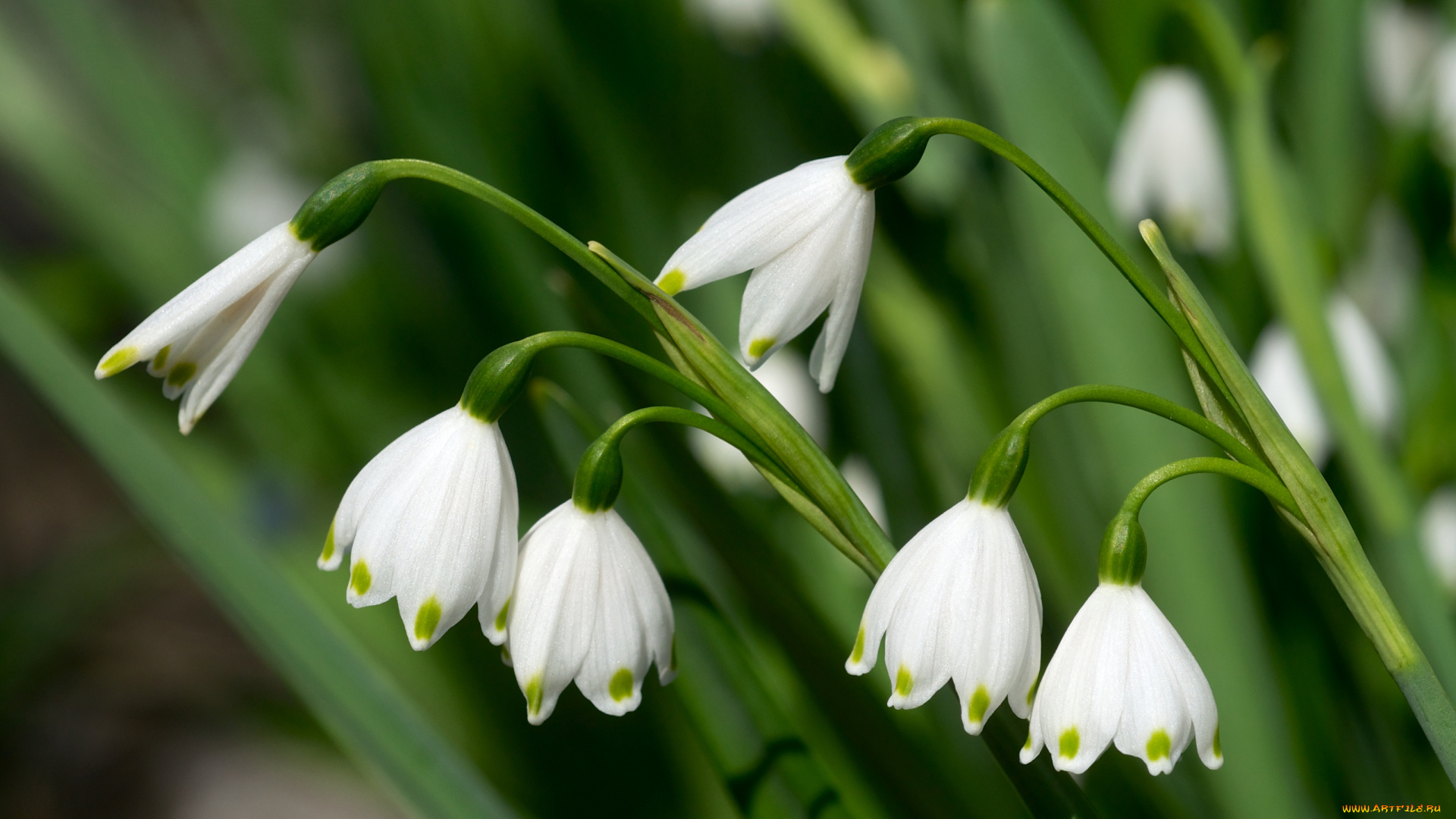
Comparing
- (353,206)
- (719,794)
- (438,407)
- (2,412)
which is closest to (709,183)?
(438,407)

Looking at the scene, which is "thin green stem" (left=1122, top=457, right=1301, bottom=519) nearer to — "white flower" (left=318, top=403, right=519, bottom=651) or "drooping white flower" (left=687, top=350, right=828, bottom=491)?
"white flower" (left=318, top=403, right=519, bottom=651)

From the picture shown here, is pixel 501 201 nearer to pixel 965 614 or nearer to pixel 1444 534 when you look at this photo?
pixel 965 614

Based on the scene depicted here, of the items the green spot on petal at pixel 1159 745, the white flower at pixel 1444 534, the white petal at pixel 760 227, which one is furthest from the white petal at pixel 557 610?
the white flower at pixel 1444 534

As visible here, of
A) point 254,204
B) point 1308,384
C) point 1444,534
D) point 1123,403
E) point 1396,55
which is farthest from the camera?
point 254,204

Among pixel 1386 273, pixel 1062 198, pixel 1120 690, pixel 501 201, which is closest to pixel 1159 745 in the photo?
pixel 1120 690

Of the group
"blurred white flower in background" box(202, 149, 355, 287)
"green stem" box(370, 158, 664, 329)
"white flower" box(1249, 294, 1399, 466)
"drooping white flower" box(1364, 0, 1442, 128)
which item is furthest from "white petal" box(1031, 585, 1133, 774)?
"blurred white flower in background" box(202, 149, 355, 287)

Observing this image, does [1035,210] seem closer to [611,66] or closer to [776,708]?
[776,708]
